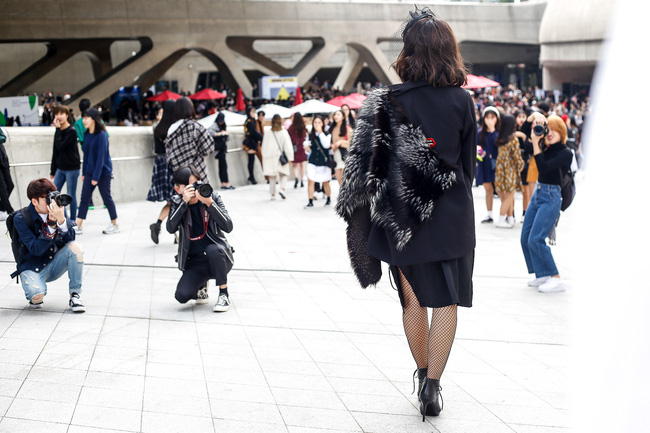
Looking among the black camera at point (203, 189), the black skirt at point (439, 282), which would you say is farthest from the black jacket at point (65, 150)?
the black skirt at point (439, 282)

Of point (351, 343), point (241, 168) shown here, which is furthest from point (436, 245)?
point (241, 168)

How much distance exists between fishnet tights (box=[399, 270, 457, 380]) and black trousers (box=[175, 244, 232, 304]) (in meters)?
2.83

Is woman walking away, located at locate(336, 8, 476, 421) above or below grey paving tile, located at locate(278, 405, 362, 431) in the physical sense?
above

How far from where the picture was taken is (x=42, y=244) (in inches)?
249

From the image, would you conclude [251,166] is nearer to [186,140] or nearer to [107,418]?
[186,140]

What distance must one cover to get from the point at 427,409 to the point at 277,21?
125 feet

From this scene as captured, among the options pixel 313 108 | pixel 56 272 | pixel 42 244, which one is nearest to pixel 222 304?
pixel 56 272

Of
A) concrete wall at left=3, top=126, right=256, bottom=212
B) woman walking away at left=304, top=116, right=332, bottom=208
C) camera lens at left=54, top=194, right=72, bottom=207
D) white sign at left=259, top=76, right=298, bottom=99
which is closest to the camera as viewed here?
camera lens at left=54, top=194, right=72, bottom=207

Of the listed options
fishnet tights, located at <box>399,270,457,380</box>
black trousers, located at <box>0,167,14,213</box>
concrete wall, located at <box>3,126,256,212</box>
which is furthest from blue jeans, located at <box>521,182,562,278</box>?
concrete wall, located at <box>3,126,256,212</box>

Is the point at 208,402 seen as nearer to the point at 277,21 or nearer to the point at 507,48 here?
the point at 277,21

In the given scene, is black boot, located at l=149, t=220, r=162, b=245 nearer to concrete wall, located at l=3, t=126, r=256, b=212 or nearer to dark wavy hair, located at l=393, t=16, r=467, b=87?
concrete wall, located at l=3, t=126, r=256, b=212

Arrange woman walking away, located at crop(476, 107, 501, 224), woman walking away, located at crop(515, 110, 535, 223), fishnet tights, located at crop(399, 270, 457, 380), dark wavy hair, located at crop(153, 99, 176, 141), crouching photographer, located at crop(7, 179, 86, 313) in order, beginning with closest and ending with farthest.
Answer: fishnet tights, located at crop(399, 270, 457, 380)
crouching photographer, located at crop(7, 179, 86, 313)
dark wavy hair, located at crop(153, 99, 176, 141)
woman walking away, located at crop(515, 110, 535, 223)
woman walking away, located at crop(476, 107, 501, 224)

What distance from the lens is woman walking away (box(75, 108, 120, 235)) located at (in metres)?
10.3

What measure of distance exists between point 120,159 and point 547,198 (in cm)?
849
